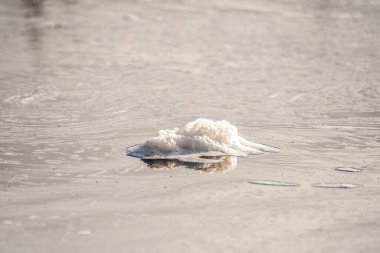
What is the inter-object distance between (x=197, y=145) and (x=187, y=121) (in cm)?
100

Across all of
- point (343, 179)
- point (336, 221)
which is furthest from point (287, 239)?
point (343, 179)

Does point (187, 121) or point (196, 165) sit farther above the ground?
point (187, 121)

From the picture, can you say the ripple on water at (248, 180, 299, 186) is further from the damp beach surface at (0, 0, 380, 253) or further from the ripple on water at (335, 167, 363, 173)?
the ripple on water at (335, 167, 363, 173)

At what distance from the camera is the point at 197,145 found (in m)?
5.48

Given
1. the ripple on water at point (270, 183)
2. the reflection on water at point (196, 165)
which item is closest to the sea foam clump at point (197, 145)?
the reflection on water at point (196, 165)

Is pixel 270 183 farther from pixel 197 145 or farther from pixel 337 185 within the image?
pixel 197 145

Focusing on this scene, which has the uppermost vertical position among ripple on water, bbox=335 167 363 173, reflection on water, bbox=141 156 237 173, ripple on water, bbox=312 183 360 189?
reflection on water, bbox=141 156 237 173

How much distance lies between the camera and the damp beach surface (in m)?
4.12

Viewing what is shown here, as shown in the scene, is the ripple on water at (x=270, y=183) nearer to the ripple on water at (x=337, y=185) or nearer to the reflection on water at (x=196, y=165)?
the ripple on water at (x=337, y=185)

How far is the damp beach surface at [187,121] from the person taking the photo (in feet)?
13.5

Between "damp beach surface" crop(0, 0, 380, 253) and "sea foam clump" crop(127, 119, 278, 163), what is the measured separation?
0.09 metres

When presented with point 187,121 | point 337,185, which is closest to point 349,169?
point 337,185

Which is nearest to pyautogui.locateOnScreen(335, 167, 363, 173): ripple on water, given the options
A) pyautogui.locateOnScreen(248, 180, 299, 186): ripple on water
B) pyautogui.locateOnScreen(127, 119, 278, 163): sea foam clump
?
pyautogui.locateOnScreen(248, 180, 299, 186): ripple on water

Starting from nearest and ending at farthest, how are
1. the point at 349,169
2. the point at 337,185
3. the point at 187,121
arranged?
1. the point at 337,185
2. the point at 349,169
3. the point at 187,121
